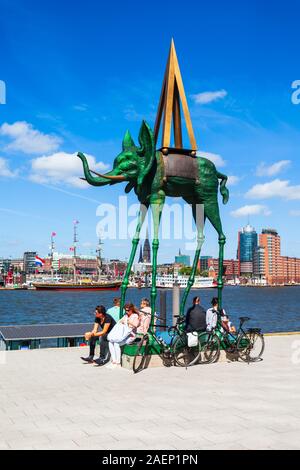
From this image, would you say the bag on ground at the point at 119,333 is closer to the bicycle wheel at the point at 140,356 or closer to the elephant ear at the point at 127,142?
the bicycle wheel at the point at 140,356

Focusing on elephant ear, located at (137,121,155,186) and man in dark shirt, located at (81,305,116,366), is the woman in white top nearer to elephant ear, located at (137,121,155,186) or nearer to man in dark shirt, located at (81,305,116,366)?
man in dark shirt, located at (81,305,116,366)

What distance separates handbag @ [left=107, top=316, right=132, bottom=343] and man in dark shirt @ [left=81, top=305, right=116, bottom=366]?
0.47 metres

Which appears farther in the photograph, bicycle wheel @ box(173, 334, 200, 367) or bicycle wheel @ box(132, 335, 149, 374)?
bicycle wheel @ box(173, 334, 200, 367)

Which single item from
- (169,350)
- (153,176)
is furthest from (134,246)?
(169,350)

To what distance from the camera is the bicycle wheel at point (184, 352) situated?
1192cm

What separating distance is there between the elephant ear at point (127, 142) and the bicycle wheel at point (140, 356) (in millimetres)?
5138

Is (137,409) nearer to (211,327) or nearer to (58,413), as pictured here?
(58,413)

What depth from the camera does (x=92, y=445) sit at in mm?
6125

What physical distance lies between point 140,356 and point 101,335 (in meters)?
1.28

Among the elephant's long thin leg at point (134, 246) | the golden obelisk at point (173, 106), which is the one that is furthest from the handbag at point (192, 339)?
the golden obelisk at point (173, 106)

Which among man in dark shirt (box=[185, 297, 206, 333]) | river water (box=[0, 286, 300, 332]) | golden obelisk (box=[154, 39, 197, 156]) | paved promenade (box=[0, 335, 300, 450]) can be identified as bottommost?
river water (box=[0, 286, 300, 332])

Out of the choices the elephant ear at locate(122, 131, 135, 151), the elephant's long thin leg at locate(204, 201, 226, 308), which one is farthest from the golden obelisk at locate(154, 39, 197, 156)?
the elephant's long thin leg at locate(204, 201, 226, 308)

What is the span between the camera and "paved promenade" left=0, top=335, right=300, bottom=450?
250 inches
